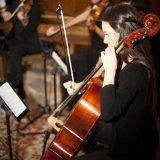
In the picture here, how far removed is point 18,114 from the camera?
2182mm

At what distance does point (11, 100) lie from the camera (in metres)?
2.20

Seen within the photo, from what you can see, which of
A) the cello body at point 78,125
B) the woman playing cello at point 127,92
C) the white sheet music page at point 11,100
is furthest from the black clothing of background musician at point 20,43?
the woman playing cello at point 127,92

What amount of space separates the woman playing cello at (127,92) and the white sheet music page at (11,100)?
0.57 metres

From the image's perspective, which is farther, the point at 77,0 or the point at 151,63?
the point at 77,0

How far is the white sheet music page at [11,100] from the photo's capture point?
2.18 metres

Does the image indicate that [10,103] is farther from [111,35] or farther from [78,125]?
[111,35]

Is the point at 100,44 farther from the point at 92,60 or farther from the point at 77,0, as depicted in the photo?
the point at 77,0

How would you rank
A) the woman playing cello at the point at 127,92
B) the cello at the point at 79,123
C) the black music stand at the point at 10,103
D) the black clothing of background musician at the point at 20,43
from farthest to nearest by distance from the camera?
the black clothing of background musician at the point at 20,43
the black music stand at the point at 10,103
the cello at the point at 79,123
the woman playing cello at the point at 127,92

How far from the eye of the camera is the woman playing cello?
5.41 feet

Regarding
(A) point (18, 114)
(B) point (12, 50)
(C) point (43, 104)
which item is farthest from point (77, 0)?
(A) point (18, 114)

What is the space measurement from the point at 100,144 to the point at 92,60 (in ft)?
3.99

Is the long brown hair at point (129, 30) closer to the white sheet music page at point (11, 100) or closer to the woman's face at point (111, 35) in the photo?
the woman's face at point (111, 35)

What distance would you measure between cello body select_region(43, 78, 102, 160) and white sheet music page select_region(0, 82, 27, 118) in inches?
14.0

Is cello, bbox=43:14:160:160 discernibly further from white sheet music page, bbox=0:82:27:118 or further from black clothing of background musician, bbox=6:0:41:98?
black clothing of background musician, bbox=6:0:41:98
